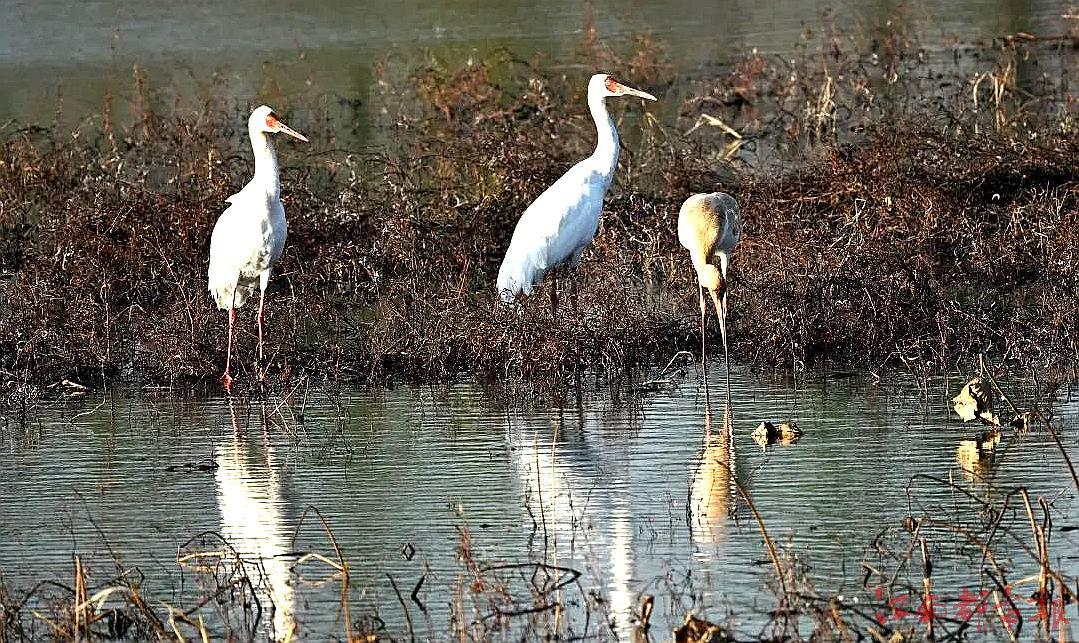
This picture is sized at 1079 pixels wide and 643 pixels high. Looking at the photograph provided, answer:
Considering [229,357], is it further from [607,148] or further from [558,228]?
[607,148]

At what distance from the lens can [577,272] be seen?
43.0 ft

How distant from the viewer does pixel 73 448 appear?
9.44m

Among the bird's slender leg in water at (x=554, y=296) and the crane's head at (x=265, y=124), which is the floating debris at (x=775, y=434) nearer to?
the bird's slender leg in water at (x=554, y=296)

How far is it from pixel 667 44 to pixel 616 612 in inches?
795

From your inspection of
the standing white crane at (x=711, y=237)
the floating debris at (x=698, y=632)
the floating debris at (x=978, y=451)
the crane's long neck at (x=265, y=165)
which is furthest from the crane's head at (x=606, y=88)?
the floating debris at (x=698, y=632)

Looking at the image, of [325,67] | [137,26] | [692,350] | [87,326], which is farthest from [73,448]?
[137,26]

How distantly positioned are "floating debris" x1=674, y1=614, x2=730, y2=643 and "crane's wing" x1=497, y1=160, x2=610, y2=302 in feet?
20.8

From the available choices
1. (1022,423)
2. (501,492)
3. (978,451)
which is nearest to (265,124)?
(501,492)

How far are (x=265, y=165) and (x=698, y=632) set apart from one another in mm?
6899

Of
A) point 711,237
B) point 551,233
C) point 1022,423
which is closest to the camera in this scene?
point 1022,423

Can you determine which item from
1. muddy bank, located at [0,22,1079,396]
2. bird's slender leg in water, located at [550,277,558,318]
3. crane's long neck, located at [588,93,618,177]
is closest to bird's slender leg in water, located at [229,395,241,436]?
muddy bank, located at [0,22,1079,396]

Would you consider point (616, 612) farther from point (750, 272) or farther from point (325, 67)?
point (325, 67)

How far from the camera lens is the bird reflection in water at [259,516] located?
6.75m

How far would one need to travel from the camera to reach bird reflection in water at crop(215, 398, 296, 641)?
675cm
